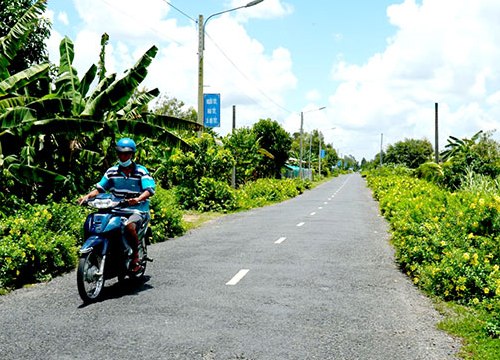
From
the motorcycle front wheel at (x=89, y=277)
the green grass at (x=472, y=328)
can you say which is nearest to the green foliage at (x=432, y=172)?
the green grass at (x=472, y=328)

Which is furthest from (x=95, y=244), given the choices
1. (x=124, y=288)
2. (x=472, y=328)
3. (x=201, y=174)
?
(x=201, y=174)

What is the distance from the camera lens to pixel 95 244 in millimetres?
6859

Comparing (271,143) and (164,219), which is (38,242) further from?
(271,143)

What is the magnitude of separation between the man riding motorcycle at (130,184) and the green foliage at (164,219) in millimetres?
6105

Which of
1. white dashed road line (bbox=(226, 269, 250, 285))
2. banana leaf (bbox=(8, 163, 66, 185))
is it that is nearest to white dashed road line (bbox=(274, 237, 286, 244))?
white dashed road line (bbox=(226, 269, 250, 285))

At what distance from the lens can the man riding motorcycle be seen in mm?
7480

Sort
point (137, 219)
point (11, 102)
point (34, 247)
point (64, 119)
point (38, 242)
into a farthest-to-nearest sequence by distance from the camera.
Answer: point (11, 102)
point (64, 119)
point (38, 242)
point (34, 247)
point (137, 219)

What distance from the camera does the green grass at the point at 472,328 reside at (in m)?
5.14

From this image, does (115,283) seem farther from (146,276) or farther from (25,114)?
(25,114)

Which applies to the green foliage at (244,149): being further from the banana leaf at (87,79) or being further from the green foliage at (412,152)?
the green foliage at (412,152)

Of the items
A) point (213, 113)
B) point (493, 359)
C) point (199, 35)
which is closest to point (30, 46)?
point (199, 35)

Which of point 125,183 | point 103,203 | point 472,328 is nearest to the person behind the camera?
point 472,328

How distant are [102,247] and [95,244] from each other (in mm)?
→ 189

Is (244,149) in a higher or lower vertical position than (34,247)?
higher
